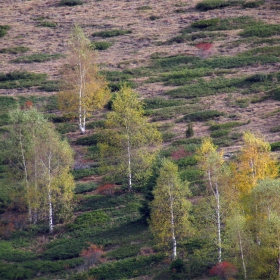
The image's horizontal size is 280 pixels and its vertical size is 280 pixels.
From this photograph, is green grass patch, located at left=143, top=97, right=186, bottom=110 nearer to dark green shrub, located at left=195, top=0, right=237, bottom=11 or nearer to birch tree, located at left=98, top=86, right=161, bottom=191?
birch tree, located at left=98, top=86, right=161, bottom=191

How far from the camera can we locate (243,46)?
84312 millimetres

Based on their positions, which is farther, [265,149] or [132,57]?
[132,57]

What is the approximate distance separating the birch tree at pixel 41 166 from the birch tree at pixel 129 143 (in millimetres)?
4010

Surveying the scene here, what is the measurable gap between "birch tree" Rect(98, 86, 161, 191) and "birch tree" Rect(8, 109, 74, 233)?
158 inches

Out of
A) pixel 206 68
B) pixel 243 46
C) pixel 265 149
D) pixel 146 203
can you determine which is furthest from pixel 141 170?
pixel 243 46

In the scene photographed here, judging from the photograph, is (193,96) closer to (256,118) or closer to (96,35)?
(256,118)

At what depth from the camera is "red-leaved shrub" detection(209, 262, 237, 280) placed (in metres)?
40.4

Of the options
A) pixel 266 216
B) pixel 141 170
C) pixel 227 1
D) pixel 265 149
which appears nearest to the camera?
pixel 266 216

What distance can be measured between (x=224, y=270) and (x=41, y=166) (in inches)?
600

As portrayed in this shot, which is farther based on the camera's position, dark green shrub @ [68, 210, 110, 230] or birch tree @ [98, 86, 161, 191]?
birch tree @ [98, 86, 161, 191]

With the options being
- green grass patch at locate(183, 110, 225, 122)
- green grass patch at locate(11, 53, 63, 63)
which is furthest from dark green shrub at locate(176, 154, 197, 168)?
green grass patch at locate(11, 53, 63, 63)

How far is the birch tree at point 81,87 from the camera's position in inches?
2516

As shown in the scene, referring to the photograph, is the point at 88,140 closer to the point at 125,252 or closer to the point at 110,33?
the point at 125,252

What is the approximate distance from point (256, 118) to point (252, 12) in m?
31.2
